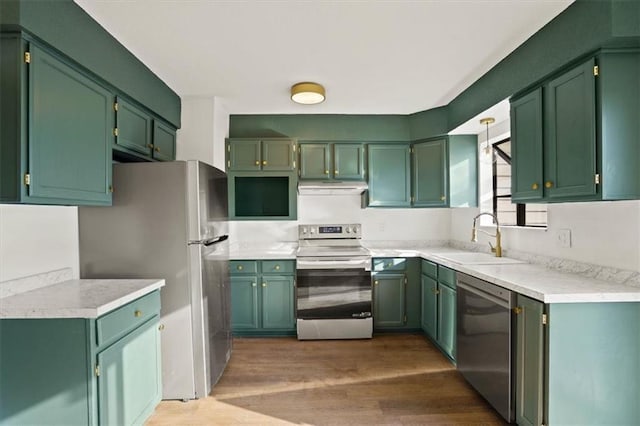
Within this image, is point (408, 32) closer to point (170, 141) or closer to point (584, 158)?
point (584, 158)

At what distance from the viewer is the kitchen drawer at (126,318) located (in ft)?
4.86

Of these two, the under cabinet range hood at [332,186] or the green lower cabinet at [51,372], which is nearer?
the green lower cabinet at [51,372]

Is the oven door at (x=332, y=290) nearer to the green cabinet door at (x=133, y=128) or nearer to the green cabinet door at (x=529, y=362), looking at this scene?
the green cabinet door at (x=529, y=362)

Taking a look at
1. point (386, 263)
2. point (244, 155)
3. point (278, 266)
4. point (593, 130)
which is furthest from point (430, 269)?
point (244, 155)

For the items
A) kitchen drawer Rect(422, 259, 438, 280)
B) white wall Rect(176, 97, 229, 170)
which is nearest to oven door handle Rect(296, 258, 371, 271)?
kitchen drawer Rect(422, 259, 438, 280)

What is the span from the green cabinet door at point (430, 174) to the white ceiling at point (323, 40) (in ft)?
2.23

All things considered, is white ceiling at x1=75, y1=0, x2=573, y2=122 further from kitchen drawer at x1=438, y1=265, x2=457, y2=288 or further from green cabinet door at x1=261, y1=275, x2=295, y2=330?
green cabinet door at x1=261, y1=275, x2=295, y2=330

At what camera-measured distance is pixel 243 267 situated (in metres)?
3.26

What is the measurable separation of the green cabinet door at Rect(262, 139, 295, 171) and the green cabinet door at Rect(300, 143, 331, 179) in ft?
0.42

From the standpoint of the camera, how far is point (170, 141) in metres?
2.99

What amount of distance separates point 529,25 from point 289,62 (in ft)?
5.11

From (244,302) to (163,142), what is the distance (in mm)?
1753

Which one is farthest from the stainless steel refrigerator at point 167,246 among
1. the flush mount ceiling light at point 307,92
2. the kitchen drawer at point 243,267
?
the flush mount ceiling light at point 307,92

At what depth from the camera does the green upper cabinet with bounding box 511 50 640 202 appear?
1.60 metres
